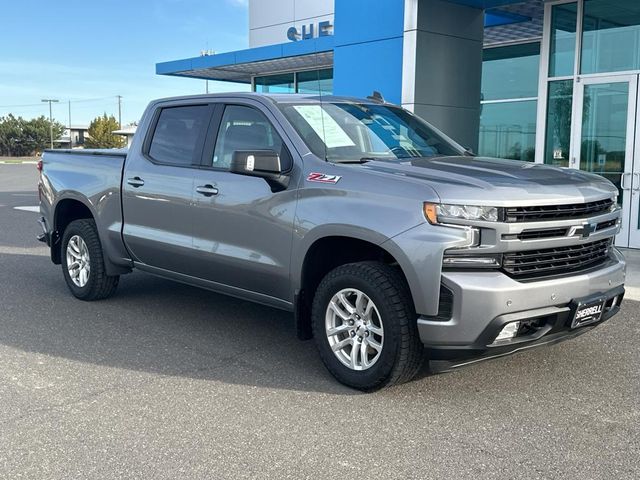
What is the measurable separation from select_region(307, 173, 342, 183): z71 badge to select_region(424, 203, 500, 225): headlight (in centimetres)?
76

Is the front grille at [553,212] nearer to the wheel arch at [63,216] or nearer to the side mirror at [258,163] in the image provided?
the side mirror at [258,163]

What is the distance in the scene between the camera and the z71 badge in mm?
4523

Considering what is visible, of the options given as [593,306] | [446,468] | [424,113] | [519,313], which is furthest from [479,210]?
[424,113]

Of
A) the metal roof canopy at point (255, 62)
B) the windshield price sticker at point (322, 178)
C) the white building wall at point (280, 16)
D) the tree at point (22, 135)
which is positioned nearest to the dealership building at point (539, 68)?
the metal roof canopy at point (255, 62)

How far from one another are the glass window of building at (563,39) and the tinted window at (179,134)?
678 centimetres

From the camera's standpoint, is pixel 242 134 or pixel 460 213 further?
pixel 242 134

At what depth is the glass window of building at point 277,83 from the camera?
66.9 feet

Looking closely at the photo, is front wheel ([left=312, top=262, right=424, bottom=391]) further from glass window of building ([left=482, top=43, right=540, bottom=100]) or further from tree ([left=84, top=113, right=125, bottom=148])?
tree ([left=84, top=113, right=125, bottom=148])

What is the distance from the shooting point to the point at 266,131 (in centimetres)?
519

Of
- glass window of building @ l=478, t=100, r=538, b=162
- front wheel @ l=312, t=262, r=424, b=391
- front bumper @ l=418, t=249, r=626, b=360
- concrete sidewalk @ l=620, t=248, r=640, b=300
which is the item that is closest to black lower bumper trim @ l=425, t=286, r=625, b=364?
front bumper @ l=418, t=249, r=626, b=360

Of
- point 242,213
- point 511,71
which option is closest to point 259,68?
point 511,71

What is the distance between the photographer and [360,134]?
16.8 feet

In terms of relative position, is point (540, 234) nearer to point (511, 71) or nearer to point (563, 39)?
point (563, 39)

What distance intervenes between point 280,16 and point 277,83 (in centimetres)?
528
